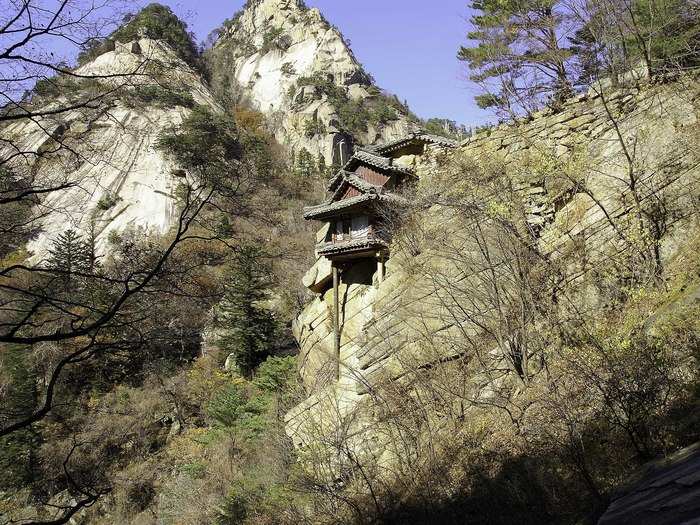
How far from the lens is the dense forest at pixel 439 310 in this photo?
358 cm

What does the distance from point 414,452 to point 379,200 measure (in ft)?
31.0

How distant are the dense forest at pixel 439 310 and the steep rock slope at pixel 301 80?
25692 mm

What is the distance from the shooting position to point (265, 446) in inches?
527

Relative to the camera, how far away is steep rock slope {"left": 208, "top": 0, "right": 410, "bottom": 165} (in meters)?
44.6

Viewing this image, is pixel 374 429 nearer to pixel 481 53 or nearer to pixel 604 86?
pixel 604 86

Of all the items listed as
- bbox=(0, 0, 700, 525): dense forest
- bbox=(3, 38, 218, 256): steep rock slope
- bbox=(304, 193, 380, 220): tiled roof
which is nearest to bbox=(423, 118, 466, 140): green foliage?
bbox=(0, 0, 700, 525): dense forest

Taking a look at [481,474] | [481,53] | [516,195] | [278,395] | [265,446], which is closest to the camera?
[481,474]

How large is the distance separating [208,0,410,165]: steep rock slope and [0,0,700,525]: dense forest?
25.7 metres

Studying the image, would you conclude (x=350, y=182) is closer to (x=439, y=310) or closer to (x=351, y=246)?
(x=351, y=246)

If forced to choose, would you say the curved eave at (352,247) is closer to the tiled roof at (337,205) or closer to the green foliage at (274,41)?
the tiled roof at (337,205)

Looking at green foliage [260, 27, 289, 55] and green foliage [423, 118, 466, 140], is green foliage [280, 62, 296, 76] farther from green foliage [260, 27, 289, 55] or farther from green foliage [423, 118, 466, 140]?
green foliage [423, 118, 466, 140]

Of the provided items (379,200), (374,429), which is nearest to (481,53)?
(379,200)

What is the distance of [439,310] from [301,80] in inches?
1730

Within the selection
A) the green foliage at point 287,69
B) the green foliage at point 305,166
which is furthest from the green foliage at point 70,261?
the green foliage at point 287,69
